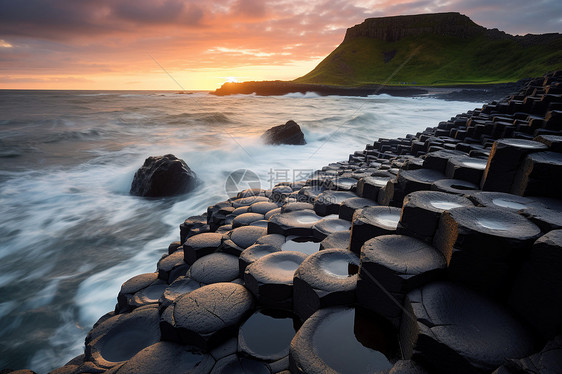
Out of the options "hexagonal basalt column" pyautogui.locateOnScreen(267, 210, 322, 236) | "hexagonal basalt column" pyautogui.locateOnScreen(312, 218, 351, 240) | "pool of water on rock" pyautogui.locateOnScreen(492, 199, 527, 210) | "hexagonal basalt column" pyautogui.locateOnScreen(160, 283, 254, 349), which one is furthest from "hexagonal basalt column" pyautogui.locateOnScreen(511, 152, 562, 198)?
"hexagonal basalt column" pyautogui.locateOnScreen(160, 283, 254, 349)

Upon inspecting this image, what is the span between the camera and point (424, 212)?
2.27 meters

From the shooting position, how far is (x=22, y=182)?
11.9 meters

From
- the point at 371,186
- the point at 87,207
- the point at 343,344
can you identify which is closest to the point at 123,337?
the point at 343,344

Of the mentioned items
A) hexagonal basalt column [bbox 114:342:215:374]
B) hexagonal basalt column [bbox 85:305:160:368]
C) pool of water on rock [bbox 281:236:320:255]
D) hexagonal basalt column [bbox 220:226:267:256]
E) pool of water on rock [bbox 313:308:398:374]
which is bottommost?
hexagonal basalt column [bbox 85:305:160:368]

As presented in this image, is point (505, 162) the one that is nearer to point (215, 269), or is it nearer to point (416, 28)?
point (215, 269)

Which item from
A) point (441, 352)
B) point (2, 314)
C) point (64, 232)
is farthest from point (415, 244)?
point (64, 232)

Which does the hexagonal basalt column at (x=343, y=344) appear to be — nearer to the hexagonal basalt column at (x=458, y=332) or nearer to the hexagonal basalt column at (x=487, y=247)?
the hexagonal basalt column at (x=458, y=332)

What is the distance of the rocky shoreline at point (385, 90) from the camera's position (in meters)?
35.5

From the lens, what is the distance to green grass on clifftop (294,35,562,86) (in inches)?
2207

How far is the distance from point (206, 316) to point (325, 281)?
1101mm

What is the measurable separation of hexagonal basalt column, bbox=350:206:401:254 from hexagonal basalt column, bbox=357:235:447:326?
36 centimetres

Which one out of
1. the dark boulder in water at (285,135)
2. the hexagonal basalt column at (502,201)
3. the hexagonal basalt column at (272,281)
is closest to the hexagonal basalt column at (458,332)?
the hexagonal basalt column at (502,201)

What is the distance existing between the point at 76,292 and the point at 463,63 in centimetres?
9173

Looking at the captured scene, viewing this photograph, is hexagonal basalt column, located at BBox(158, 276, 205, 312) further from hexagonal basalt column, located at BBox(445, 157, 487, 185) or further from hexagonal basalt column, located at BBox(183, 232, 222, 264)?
hexagonal basalt column, located at BBox(445, 157, 487, 185)
